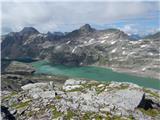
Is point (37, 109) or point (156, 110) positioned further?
point (156, 110)

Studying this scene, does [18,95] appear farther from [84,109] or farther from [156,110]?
[156,110]

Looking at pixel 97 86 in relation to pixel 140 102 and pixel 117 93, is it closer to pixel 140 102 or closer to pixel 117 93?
pixel 117 93

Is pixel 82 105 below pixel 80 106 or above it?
above

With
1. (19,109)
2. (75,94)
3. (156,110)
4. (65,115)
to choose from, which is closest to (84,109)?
(65,115)

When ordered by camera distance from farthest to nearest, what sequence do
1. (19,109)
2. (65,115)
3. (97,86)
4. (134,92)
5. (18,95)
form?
(97,86) → (18,95) → (134,92) → (19,109) → (65,115)

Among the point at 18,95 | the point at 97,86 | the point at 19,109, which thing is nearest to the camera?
the point at 19,109

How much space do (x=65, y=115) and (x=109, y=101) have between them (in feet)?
29.2

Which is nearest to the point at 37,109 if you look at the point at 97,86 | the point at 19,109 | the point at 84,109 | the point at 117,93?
the point at 19,109

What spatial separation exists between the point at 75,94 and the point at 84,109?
720 centimetres

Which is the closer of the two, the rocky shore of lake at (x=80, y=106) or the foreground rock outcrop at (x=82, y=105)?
the rocky shore of lake at (x=80, y=106)

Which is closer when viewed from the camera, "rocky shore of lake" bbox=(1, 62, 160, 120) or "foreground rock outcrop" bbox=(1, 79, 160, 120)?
"rocky shore of lake" bbox=(1, 62, 160, 120)

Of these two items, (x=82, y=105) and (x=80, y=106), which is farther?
(x=82, y=105)

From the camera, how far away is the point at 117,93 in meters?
55.3

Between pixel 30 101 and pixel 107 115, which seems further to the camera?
pixel 30 101
